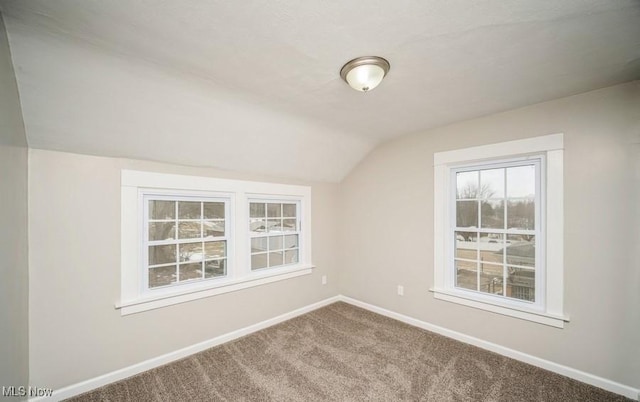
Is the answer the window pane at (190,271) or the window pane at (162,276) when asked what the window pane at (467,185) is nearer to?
the window pane at (190,271)

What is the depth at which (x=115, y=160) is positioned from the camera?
2.24 meters

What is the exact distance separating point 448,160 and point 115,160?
336 centimetres

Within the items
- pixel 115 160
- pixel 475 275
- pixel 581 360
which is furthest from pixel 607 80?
pixel 115 160

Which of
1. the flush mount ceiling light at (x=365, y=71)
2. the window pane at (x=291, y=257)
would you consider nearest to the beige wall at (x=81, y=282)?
the window pane at (x=291, y=257)

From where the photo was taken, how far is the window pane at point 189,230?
2678 millimetres

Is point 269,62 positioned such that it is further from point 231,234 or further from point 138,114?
point 231,234

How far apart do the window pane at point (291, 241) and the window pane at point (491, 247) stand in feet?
7.63

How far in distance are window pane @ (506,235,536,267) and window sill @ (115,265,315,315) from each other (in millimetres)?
2428

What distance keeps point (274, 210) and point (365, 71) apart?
2252 millimetres

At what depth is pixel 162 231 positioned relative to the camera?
2.55m

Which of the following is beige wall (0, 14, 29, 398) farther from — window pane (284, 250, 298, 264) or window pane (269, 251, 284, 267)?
window pane (284, 250, 298, 264)

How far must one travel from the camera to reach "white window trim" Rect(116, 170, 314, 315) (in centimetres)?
229

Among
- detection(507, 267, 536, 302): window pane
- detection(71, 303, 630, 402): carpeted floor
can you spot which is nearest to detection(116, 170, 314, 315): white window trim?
detection(71, 303, 630, 402): carpeted floor

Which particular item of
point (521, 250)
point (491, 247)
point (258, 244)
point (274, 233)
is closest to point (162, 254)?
point (258, 244)
